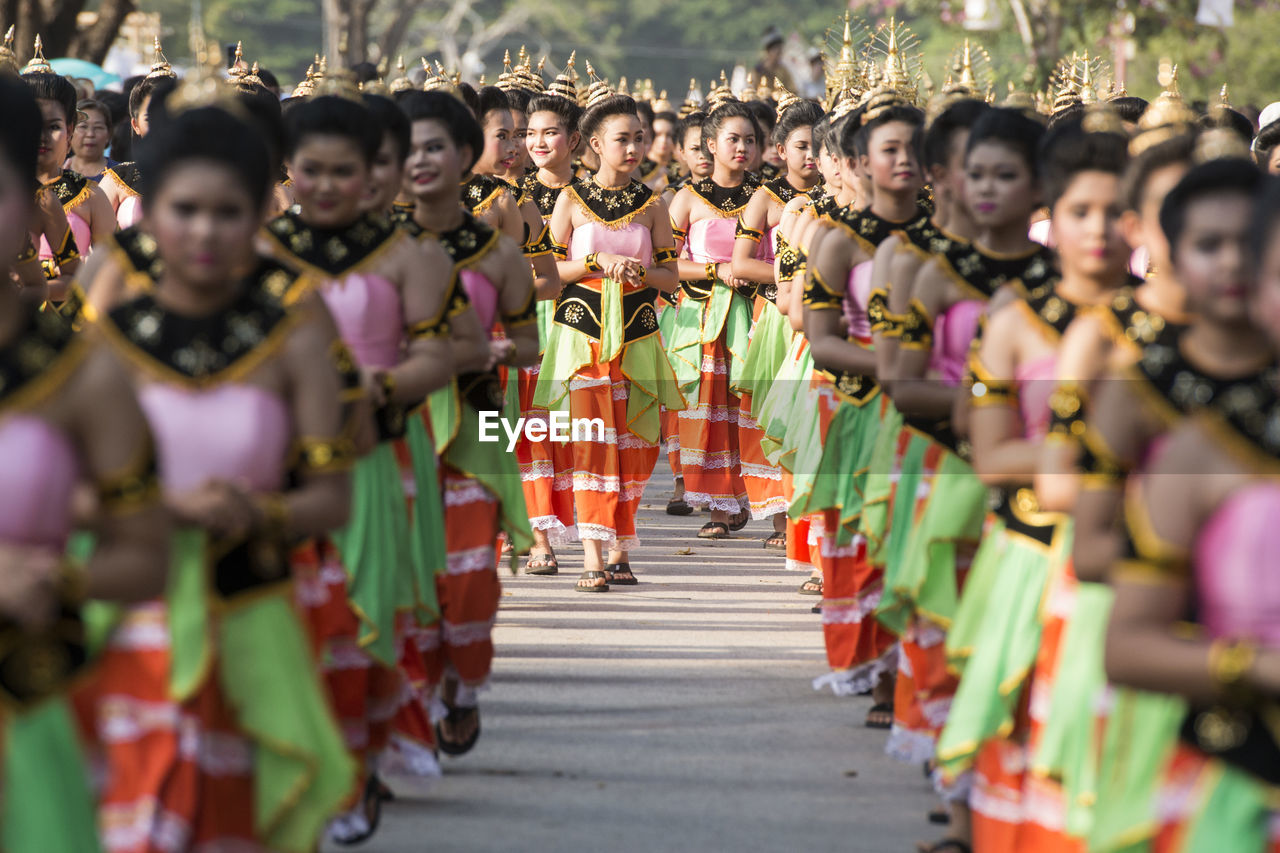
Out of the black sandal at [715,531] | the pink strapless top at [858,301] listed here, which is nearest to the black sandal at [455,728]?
the pink strapless top at [858,301]

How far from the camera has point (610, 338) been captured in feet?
30.6

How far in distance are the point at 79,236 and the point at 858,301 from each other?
3.44 metres

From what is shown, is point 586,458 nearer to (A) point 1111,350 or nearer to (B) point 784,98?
(B) point 784,98

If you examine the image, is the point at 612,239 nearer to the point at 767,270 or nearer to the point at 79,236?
the point at 767,270

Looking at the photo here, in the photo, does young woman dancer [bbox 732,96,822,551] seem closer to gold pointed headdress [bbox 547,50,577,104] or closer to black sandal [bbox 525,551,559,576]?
gold pointed headdress [bbox 547,50,577,104]

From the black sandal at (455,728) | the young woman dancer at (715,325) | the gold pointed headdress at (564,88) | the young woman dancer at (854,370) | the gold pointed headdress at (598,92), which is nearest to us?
the black sandal at (455,728)

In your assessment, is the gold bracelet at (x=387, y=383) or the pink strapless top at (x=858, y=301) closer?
the gold bracelet at (x=387, y=383)

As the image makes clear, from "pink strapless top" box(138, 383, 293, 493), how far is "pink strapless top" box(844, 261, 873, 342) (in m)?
3.32

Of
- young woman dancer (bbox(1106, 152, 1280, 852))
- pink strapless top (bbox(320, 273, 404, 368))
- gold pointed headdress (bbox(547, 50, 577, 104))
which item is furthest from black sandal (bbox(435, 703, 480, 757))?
gold pointed headdress (bbox(547, 50, 577, 104))

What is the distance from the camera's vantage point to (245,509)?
Result: 3.22m

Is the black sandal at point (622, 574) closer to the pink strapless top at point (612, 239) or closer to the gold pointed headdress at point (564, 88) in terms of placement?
the pink strapless top at point (612, 239)

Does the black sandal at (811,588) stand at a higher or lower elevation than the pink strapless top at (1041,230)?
lower

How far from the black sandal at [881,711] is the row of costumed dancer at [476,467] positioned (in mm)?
126

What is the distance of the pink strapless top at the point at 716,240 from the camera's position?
10.6 meters
